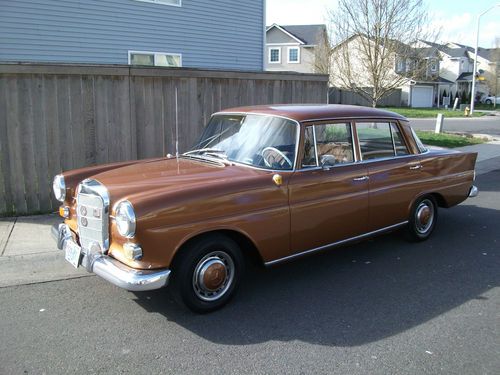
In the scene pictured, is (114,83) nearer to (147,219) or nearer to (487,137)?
(147,219)

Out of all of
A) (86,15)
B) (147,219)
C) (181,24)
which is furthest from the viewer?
(181,24)

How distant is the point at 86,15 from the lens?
1136 cm

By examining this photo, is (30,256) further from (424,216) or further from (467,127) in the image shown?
(467,127)

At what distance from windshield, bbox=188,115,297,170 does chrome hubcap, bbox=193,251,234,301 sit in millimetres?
945

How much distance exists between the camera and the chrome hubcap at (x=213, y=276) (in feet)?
12.7

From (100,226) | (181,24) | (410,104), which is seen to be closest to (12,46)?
(181,24)

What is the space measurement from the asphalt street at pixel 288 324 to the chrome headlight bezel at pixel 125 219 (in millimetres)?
782

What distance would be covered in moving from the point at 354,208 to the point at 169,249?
2.08m

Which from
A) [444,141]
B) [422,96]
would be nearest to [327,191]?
[444,141]

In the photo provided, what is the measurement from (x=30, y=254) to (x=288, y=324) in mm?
3134

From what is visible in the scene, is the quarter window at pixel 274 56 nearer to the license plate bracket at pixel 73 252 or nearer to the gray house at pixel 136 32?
the gray house at pixel 136 32

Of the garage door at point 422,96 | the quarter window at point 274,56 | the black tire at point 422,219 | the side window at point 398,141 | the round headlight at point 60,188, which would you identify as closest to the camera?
the round headlight at point 60,188

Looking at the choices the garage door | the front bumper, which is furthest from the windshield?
the garage door

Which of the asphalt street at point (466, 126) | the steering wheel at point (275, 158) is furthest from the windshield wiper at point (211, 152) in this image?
the asphalt street at point (466, 126)
